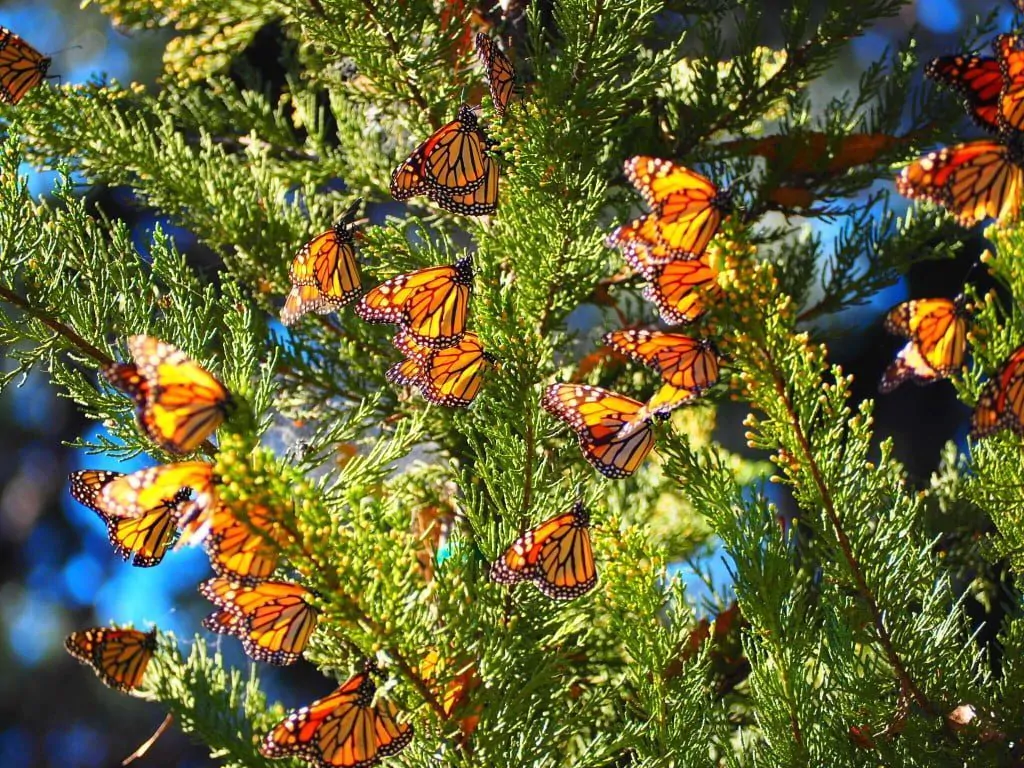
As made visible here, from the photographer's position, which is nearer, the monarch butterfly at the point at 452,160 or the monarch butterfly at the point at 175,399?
the monarch butterfly at the point at 175,399

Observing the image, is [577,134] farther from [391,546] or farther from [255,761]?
[255,761]

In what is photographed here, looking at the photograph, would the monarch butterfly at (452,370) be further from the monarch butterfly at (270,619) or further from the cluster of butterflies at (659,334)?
the monarch butterfly at (270,619)

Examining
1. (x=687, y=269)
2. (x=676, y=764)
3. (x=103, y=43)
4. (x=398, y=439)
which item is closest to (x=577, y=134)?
(x=687, y=269)

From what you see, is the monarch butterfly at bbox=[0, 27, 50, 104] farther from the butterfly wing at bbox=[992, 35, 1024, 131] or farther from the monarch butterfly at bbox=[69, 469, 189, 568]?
the butterfly wing at bbox=[992, 35, 1024, 131]

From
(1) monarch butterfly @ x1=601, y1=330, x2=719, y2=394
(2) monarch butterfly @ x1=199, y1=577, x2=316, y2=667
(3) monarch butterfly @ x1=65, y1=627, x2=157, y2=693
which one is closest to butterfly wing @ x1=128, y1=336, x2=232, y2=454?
(2) monarch butterfly @ x1=199, y1=577, x2=316, y2=667

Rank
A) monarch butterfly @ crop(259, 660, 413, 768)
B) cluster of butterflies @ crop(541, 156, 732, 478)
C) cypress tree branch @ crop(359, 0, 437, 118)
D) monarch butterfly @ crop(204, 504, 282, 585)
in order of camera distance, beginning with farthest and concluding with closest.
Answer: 1. cypress tree branch @ crop(359, 0, 437, 118)
2. cluster of butterflies @ crop(541, 156, 732, 478)
3. monarch butterfly @ crop(259, 660, 413, 768)
4. monarch butterfly @ crop(204, 504, 282, 585)

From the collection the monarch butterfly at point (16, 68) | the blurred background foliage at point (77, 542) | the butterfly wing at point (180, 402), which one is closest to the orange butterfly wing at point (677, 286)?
the butterfly wing at point (180, 402)

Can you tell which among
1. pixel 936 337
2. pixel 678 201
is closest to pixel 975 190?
pixel 936 337
